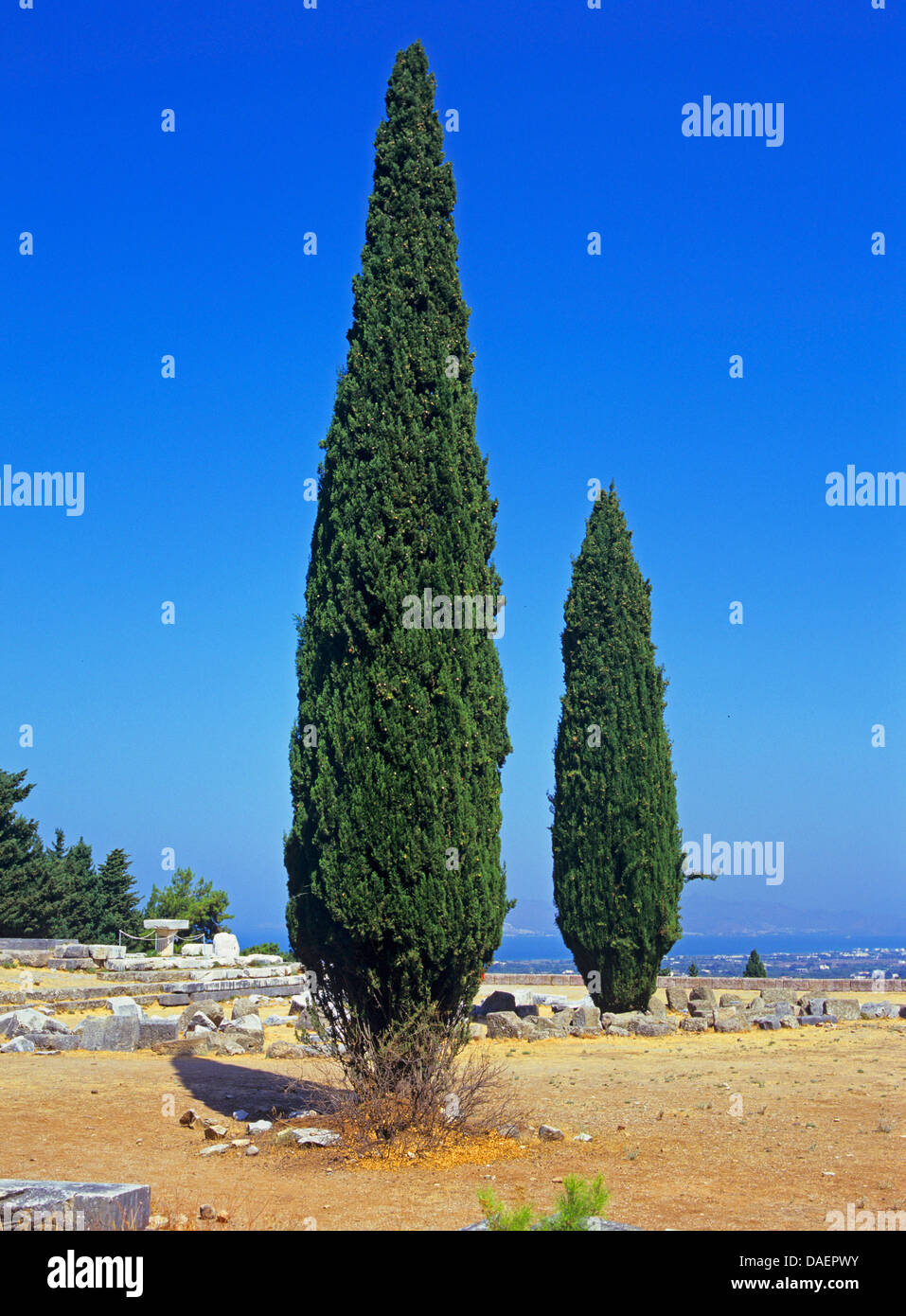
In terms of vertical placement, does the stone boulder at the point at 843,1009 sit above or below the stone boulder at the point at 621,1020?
below

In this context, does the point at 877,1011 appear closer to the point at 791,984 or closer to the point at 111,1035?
the point at 791,984

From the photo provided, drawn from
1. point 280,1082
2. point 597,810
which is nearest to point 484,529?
point 280,1082

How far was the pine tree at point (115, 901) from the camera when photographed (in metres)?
33.4

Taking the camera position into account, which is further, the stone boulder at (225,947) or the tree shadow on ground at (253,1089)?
the stone boulder at (225,947)

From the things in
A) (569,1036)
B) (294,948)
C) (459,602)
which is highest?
(459,602)

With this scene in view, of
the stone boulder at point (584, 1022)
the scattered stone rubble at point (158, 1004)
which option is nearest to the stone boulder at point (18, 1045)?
the scattered stone rubble at point (158, 1004)

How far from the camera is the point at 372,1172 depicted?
873 centimetres

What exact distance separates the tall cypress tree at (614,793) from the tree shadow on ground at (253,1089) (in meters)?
8.35

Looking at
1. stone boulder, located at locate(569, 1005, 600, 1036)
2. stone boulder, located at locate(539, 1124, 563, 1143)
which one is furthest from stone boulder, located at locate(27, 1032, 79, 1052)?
stone boulder, located at locate(539, 1124, 563, 1143)

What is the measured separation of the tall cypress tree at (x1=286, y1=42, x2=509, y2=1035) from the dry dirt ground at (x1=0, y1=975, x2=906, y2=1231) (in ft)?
5.97

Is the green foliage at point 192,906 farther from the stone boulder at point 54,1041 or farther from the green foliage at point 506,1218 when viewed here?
the green foliage at point 506,1218

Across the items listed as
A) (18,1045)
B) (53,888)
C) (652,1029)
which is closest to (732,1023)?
(652,1029)

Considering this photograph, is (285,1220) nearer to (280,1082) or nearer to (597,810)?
(280,1082)
